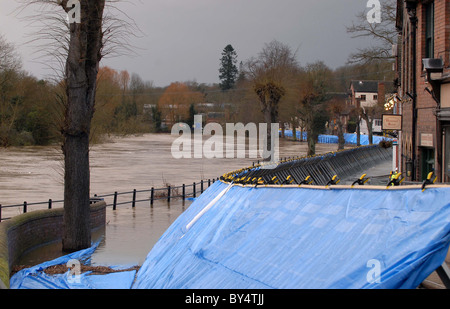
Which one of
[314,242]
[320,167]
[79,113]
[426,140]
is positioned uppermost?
[79,113]

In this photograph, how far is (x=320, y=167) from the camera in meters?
30.2

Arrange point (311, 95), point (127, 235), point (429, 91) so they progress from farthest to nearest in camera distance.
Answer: point (311, 95) < point (127, 235) < point (429, 91)

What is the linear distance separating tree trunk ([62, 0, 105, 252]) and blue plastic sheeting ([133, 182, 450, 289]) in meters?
6.67

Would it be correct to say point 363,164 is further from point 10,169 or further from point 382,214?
point 382,214

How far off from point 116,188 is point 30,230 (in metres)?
18.5

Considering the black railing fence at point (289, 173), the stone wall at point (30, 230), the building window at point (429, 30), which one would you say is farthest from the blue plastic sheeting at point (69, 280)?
the building window at point (429, 30)

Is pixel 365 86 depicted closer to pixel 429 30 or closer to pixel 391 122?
pixel 391 122

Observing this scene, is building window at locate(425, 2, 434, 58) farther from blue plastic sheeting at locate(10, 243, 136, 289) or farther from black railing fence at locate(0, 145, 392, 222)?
blue plastic sheeting at locate(10, 243, 136, 289)

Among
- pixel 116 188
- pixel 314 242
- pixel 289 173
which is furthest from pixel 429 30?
pixel 116 188

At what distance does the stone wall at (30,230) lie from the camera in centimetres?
1207

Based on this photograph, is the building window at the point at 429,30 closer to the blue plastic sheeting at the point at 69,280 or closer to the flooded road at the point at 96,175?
the blue plastic sheeting at the point at 69,280

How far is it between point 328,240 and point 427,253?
1.32 m

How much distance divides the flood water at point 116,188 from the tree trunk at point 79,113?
86 cm

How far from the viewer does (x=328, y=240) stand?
5.97 meters
